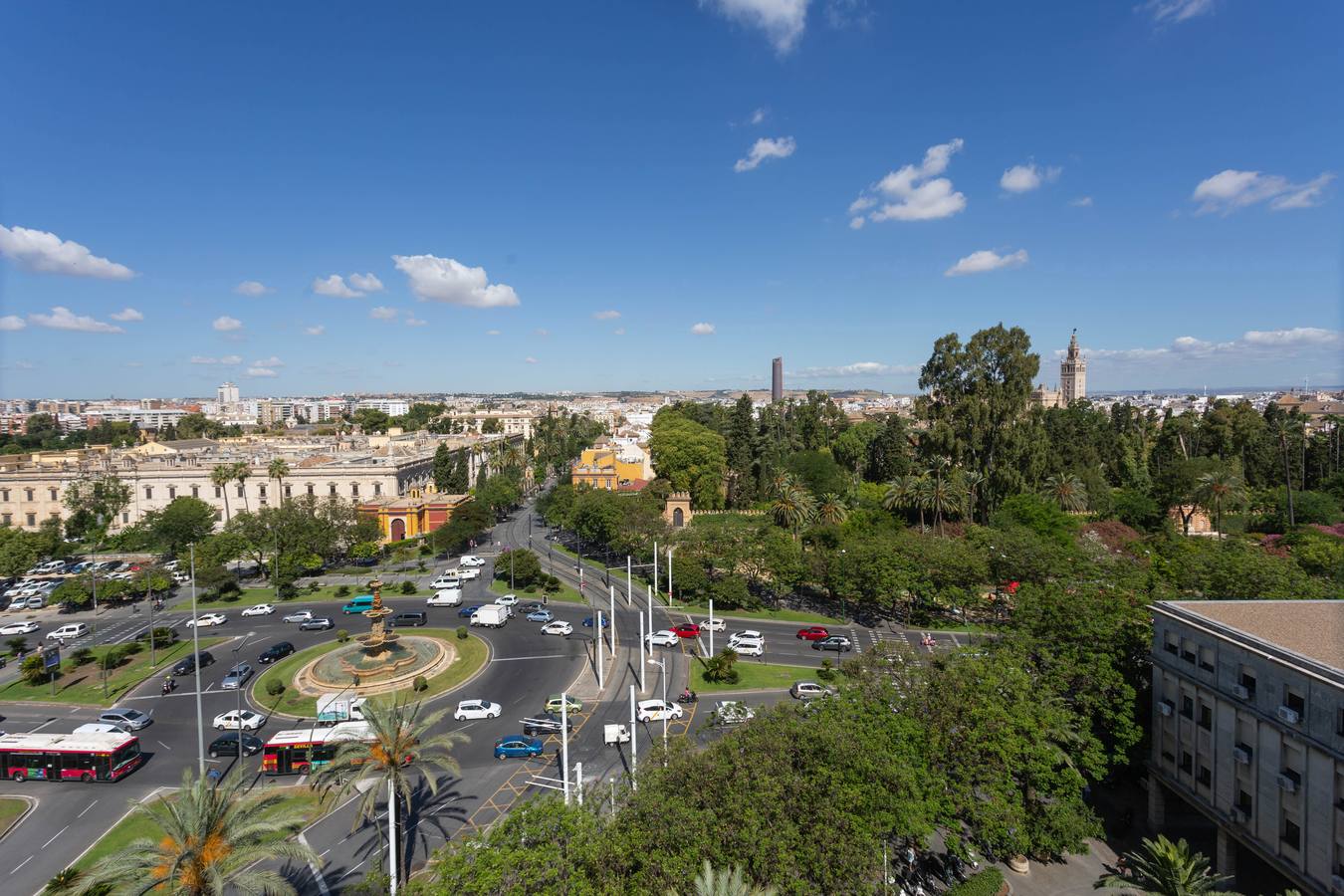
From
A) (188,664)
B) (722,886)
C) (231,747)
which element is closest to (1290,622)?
(722,886)

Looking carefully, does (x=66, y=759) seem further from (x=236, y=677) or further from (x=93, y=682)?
(x=93, y=682)

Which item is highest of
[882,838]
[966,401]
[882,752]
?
[966,401]

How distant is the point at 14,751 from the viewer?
26016 millimetres

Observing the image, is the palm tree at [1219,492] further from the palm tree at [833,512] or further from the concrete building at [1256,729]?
the concrete building at [1256,729]

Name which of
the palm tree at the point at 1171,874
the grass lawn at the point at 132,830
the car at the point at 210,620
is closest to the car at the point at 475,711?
the grass lawn at the point at 132,830

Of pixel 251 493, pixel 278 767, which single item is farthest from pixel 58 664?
pixel 251 493

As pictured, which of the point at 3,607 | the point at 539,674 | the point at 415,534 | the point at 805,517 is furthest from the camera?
the point at 415,534

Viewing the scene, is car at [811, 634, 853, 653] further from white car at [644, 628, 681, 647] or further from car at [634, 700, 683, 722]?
car at [634, 700, 683, 722]

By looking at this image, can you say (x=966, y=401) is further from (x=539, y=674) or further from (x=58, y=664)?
(x=58, y=664)

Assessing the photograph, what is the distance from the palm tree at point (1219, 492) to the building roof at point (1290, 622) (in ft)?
118

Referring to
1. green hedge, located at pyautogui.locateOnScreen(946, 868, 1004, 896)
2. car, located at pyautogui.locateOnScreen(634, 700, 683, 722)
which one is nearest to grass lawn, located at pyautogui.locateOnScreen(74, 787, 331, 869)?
car, located at pyautogui.locateOnScreen(634, 700, 683, 722)

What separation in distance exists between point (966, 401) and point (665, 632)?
1228 inches

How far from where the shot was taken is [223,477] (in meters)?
66.2

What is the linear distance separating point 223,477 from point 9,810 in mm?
47953
